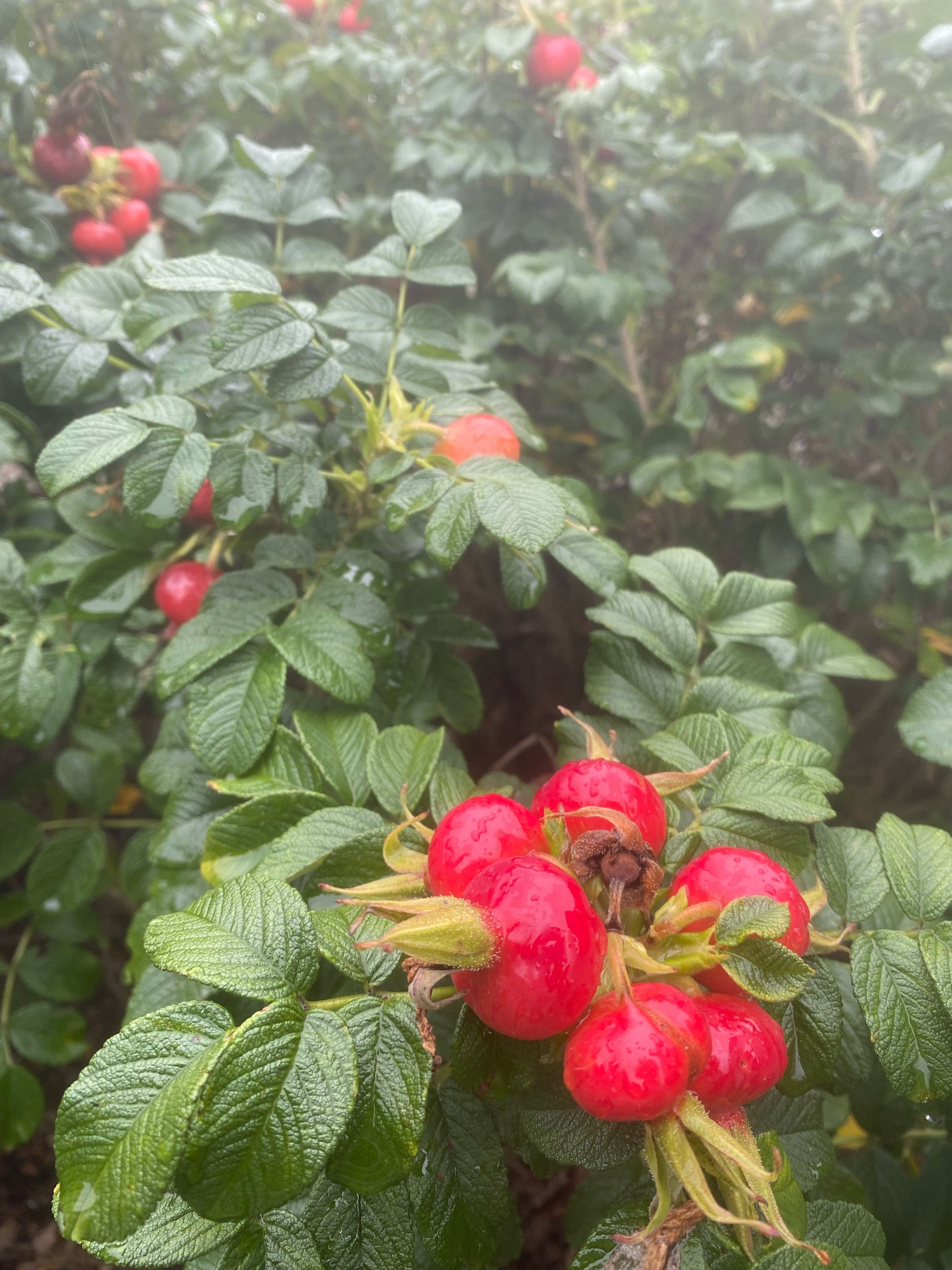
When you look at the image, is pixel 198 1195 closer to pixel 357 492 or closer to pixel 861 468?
pixel 357 492

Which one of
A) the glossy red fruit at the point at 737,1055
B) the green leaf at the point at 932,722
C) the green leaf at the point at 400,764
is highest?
the glossy red fruit at the point at 737,1055

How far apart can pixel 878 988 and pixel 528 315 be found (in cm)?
160

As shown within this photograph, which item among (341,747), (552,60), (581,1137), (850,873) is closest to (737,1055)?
(581,1137)

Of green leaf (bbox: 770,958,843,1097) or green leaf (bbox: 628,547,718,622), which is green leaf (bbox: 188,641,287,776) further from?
green leaf (bbox: 770,958,843,1097)

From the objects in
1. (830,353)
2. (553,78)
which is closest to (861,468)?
(830,353)

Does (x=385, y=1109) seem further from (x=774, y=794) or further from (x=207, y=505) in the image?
(x=207, y=505)

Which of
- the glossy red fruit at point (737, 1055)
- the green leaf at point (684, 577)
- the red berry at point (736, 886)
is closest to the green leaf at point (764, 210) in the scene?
the green leaf at point (684, 577)

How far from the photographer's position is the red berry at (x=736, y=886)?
2.03 ft

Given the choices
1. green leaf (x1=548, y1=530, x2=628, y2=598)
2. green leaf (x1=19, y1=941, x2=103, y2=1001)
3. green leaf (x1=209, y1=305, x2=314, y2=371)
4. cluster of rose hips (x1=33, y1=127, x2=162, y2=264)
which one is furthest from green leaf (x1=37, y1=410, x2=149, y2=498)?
green leaf (x1=19, y1=941, x2=103, y2=1001)

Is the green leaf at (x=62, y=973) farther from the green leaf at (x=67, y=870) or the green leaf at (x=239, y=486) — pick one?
the green leaf at (x=239, y=486)

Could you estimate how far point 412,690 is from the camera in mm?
1158

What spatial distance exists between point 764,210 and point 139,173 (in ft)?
4.26

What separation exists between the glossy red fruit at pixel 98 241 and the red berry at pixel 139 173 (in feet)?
0.31

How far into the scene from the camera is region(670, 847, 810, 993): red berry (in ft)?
2.03
